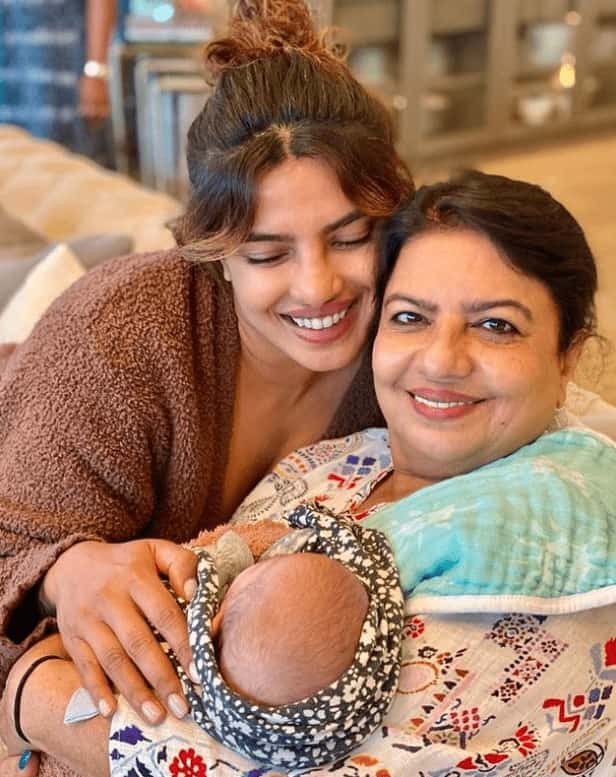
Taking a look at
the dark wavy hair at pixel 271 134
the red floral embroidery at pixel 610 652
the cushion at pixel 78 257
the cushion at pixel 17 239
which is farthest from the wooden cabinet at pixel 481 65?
the red floral embroidery at pixel 610 652

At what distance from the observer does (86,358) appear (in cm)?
140

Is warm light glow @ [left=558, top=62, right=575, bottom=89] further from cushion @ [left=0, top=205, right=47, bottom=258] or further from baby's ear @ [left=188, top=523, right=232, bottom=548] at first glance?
baby's ear @ [left=188, top=523, right=232, bottom=548]

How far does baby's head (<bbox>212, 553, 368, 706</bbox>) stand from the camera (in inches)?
38.8

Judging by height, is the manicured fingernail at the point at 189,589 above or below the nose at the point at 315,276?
below

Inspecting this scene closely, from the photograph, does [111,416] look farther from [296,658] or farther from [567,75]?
[567,75]

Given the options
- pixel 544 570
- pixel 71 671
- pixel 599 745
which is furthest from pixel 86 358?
pixel 599 745

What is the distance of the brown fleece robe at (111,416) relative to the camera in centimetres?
136

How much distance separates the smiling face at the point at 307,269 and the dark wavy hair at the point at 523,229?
80 mm

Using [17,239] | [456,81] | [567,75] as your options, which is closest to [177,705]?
[17,239]

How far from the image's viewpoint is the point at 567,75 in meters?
5.84

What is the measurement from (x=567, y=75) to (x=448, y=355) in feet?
16.9

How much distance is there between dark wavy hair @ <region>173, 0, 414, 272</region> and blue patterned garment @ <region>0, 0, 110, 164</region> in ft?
10.7

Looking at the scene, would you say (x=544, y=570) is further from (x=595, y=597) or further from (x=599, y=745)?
(x=599, y=745)

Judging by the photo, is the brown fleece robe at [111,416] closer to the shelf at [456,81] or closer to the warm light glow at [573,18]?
the shelf at [456,81]
